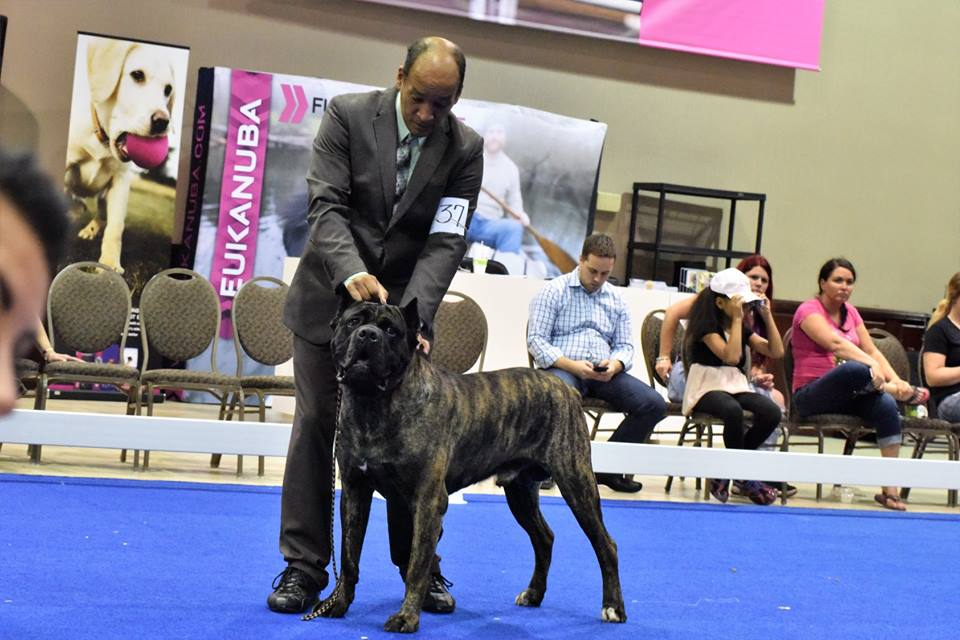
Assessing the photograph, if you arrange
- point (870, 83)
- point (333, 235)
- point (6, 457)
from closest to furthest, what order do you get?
point (333, 235), point (6, 457), point (870, 83)

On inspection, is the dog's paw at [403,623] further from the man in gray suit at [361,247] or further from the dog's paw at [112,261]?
the dog's paw at [112,261]

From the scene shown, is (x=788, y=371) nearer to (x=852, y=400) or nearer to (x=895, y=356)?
(x=852, y=400)

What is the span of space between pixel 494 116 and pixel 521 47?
3.89 ft

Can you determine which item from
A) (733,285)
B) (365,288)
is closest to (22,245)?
(365,288)

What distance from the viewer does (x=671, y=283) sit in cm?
1156

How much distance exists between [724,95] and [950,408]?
5637 mm

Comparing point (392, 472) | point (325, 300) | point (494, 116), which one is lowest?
point (392, 472)

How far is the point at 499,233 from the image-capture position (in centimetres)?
1023

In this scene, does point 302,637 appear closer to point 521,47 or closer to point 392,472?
point 392,472

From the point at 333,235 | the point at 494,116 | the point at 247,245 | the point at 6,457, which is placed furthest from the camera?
the point at 494,116

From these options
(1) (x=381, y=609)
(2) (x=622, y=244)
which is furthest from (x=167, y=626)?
(2) (x=622, y=244)

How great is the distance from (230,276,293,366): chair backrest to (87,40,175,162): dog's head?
3.15m

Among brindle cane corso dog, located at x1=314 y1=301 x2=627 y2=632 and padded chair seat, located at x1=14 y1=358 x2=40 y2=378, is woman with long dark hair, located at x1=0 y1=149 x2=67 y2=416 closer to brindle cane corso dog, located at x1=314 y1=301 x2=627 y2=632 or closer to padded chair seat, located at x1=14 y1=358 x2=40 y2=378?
brindle cane corso dog, located at x1=314 y1=301 x2=627 y2=632

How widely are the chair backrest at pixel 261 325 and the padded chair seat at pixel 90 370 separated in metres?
0.73
